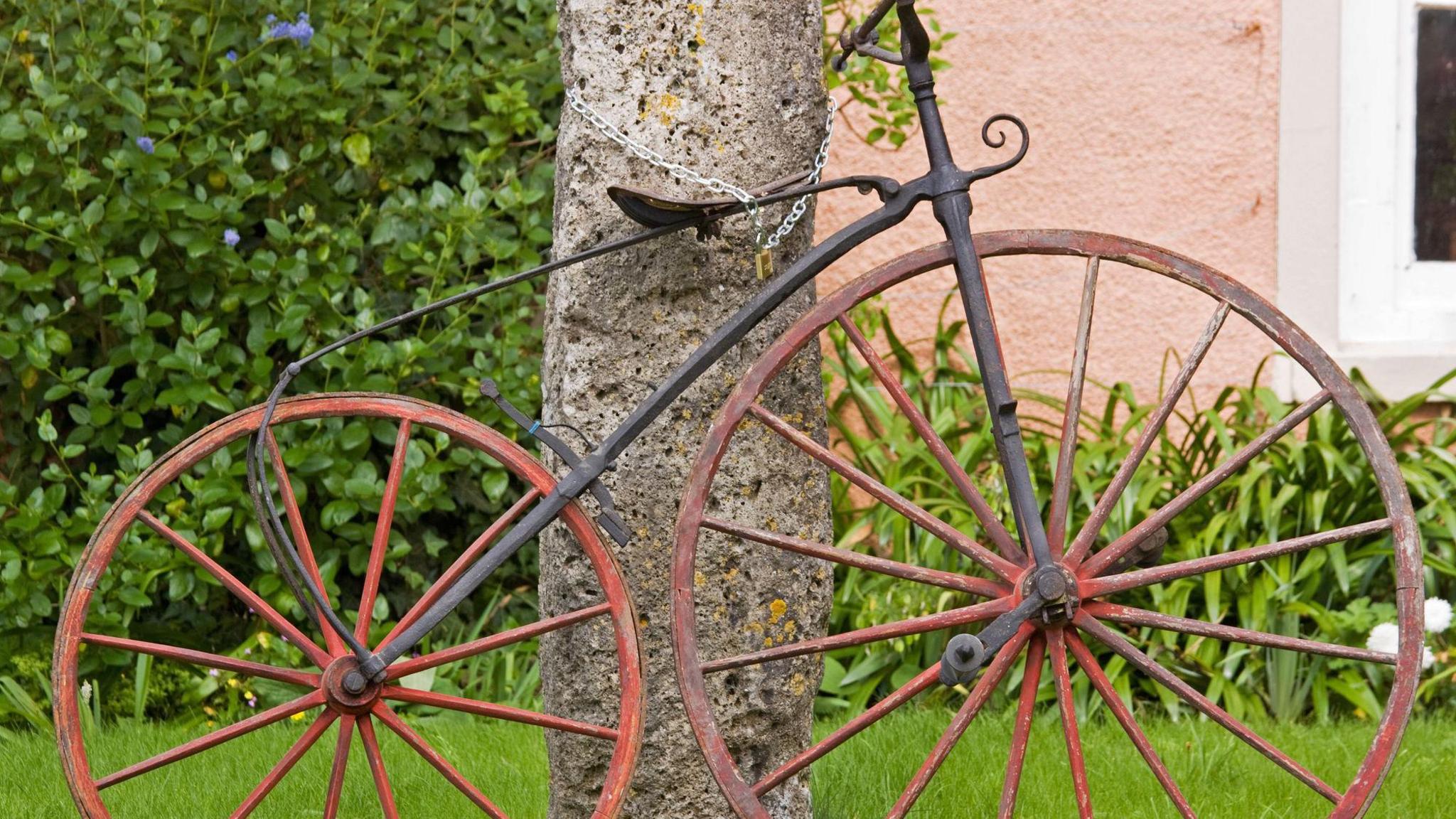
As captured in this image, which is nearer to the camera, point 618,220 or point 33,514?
point 618,220

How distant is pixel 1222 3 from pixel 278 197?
283 cm

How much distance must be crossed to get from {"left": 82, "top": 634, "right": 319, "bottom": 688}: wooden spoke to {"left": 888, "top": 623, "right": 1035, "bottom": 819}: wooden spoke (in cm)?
84

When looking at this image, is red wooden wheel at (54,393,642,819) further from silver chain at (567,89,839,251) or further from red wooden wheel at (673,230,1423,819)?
silver chain at (567,89,839,251)

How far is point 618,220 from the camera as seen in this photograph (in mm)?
2182

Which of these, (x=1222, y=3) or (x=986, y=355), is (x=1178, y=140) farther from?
(x=986, y=355)

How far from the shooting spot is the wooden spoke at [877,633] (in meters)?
1.89

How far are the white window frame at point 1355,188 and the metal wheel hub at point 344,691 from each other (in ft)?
10.5

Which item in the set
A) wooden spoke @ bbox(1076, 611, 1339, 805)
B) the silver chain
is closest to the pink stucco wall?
the silver chain

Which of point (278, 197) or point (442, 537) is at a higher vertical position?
point (278, 197)

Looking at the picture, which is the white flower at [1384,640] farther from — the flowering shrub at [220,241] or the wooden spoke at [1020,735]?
A: the flowering shrub at [220,241]

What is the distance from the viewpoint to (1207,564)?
1.86 m

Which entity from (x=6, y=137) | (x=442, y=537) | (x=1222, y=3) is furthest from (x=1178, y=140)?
(x=6, y=137)

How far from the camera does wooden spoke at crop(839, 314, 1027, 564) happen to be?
1.91 metres

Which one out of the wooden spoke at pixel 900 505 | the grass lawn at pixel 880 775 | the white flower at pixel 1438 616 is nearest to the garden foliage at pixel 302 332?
the white flower at pixel 1438 616
